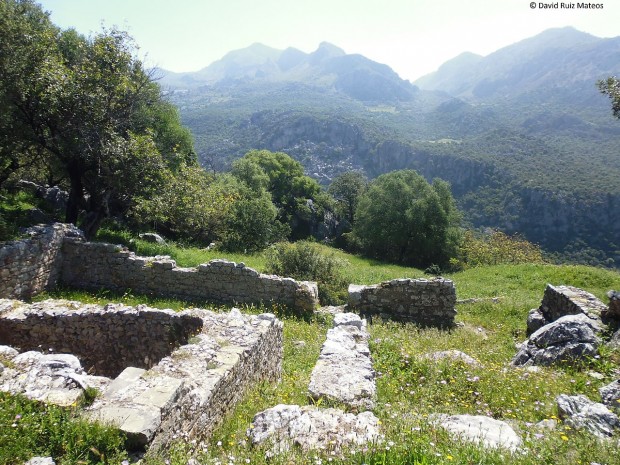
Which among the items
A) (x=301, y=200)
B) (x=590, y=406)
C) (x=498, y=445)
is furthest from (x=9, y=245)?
(x=301, y=200)

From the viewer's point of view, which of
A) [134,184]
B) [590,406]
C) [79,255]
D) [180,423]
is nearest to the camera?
[180,423]

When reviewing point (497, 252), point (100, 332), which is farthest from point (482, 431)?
point (497, 252)

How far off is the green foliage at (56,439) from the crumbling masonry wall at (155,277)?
901 cm

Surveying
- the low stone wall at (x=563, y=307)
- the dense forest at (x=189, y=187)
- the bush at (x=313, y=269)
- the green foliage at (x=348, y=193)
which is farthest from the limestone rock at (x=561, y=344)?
the green foliage at (x=348, y=193)

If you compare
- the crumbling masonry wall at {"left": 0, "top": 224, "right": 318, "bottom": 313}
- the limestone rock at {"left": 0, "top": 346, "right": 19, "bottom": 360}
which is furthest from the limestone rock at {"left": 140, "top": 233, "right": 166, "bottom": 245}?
the limestone rock at {"left": 0, "top": 346, "right": 19, "bottom": 360}

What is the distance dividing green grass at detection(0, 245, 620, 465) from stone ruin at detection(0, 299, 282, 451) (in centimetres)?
31

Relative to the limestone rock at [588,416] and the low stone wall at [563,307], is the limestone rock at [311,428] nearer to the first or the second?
the limestone rock at [588,416]

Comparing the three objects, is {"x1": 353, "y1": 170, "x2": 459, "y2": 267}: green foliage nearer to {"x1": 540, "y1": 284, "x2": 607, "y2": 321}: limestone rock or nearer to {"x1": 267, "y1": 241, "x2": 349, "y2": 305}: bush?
{"x1": 267, "y1": 241, "x2": 349, "y2": 305}: bush

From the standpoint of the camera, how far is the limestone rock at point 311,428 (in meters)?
4.29

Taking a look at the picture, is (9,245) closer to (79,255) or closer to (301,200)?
(79,255)

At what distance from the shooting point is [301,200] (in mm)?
56438

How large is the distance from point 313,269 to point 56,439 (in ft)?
41.1

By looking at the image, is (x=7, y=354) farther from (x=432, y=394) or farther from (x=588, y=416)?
(x=588, y=416)

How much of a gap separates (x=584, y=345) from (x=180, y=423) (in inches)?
332
